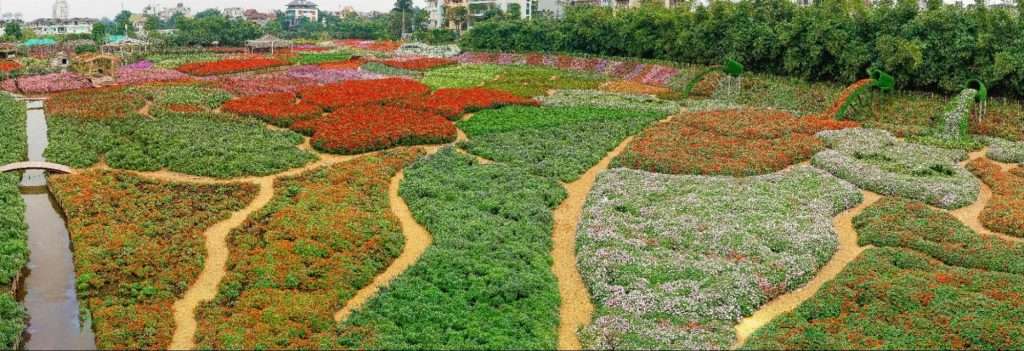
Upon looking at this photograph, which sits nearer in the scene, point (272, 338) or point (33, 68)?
point (272, 338)

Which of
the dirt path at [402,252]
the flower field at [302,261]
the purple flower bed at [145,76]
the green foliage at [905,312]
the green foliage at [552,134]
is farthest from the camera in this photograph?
the purple flower bed at [145,76]

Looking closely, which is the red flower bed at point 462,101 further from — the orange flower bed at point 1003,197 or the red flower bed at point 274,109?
the orange flower bed at point 1003,197

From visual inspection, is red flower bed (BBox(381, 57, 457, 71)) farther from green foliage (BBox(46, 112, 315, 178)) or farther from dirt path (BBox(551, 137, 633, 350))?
dirt path (BBox(551, 137, 633, 350))

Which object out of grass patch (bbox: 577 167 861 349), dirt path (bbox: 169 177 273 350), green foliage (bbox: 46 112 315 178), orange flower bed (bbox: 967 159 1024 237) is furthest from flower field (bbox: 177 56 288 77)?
orange flower bed (bbox: 967 159 1024 237)

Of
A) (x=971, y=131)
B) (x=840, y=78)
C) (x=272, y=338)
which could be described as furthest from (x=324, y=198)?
(x=840, y=78)

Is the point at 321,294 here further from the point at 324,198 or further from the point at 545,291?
the point at 324,198

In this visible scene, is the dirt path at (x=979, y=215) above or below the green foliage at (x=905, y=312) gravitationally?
above

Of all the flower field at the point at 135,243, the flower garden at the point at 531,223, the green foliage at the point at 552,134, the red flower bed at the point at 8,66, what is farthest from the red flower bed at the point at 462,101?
the red flower bed at the point at 8,66
